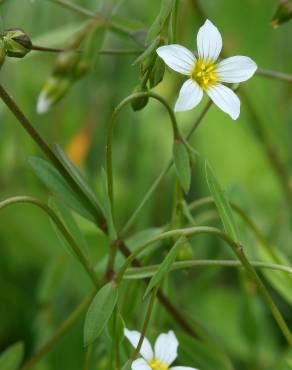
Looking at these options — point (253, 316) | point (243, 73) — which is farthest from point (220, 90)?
point (253, 316)

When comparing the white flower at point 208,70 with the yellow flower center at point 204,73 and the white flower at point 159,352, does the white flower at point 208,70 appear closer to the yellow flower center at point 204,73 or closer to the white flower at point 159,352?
the yellow flower center at point 204,73

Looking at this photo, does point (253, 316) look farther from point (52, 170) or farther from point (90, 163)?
point (90, 163)

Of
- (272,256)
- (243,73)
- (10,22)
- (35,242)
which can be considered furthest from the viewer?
(10,22)

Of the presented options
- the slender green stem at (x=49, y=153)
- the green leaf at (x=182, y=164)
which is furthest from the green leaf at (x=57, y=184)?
the green leaf at (x=182, y=164)

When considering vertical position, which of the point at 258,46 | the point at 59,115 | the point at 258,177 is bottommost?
the point at 258,177

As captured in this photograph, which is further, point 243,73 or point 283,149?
point 283,149

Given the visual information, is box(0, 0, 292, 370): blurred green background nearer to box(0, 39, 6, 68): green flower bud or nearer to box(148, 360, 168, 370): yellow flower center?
box(148, 360, 168, 370): yellow flower center

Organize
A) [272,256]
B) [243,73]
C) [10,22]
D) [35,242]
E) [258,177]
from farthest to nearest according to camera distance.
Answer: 1. [10,22]
2. [258,177]
3. [35,242]
4. [272,256]
5. [243,73]

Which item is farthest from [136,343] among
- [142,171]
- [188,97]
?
[142,171]

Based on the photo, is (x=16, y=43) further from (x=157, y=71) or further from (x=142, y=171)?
(x=142, y=171)
